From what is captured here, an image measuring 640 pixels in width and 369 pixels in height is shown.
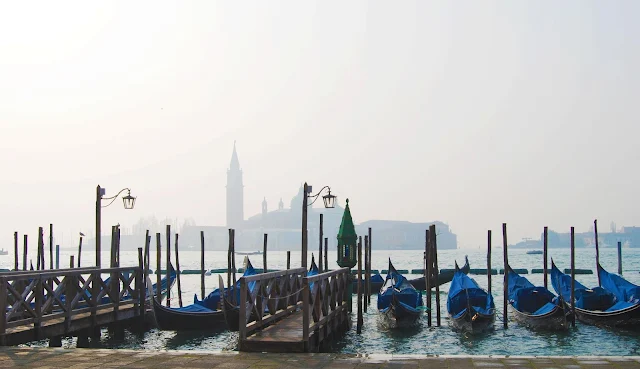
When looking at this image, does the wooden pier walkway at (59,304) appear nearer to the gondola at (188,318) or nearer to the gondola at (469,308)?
the gondola at (188,318)

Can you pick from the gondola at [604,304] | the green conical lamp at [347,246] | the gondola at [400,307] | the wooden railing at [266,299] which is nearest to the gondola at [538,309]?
the gondola at [604,304]

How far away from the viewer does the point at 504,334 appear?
14.5 metres

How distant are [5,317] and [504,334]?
9.82 metres

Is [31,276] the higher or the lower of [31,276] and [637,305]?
the higher

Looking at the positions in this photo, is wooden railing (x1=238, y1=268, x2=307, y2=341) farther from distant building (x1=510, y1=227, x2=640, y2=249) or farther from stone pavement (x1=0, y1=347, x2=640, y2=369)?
distant building (x1=510, y1=227, x2=640, y2=249)

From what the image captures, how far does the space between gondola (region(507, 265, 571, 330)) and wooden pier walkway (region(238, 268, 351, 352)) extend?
442 cm

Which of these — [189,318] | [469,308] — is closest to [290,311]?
[189,318]

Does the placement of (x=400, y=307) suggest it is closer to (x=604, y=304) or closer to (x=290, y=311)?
(x=290, y=311)

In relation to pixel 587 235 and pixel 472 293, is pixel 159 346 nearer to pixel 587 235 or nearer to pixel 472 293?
pixel 472 293

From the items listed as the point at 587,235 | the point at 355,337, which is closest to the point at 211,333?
the point at 355,337

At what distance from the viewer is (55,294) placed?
34.5 ft

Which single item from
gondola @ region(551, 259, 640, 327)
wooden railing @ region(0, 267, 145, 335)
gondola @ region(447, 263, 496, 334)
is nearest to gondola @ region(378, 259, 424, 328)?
gondola @ region(447, 263, 496, 334)

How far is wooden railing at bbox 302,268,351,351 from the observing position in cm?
896

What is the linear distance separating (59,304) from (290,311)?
12.3 ft
